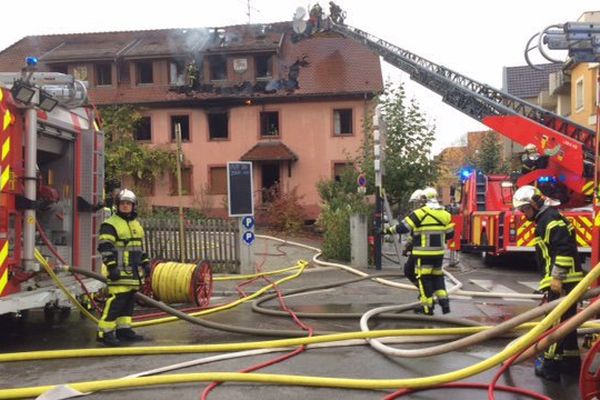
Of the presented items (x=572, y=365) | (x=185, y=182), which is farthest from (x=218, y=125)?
(x=572, y=365)

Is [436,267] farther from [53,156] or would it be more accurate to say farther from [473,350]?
[53,156]

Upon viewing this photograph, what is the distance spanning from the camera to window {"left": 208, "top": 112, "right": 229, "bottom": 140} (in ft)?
91.1

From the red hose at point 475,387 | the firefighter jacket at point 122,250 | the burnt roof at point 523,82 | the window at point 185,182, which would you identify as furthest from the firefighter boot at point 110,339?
the burnt roof at point 523,82

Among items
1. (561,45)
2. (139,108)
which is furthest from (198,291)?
(139,108)

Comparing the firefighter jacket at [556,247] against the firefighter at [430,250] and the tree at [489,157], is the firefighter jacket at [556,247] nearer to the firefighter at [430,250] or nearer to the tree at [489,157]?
the firefighter at [430,250]

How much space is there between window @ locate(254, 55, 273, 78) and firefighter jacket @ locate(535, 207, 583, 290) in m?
23.5

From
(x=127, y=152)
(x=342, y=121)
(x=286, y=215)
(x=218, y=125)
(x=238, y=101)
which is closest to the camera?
(x=286, y=215)

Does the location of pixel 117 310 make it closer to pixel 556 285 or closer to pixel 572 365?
pixel 556 285

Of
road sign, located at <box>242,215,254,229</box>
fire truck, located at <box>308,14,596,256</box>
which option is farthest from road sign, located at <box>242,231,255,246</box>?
fire truck, located at <box>308,14,596,256</box>

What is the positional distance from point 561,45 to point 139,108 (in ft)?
77.7

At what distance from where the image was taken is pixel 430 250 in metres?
7.44

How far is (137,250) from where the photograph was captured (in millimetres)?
6570

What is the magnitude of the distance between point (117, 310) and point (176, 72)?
2305 centimetres

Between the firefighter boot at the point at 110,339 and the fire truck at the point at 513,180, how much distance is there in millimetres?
8395
